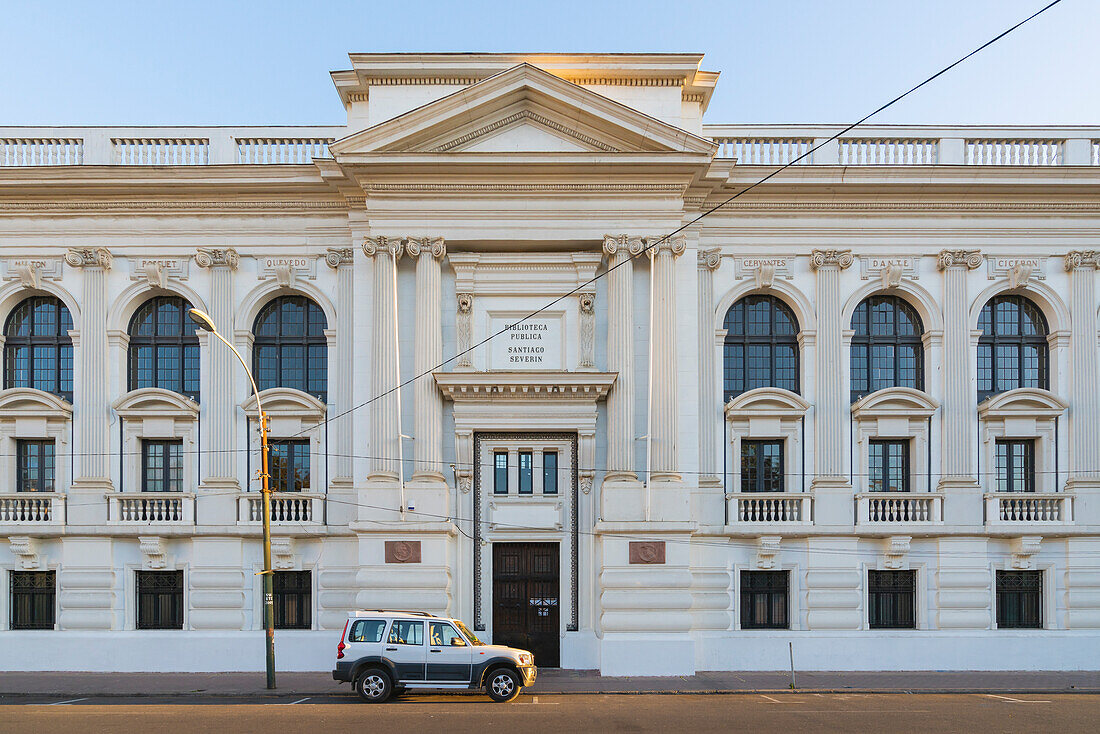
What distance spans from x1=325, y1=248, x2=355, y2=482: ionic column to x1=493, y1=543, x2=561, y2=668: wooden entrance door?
4872mm

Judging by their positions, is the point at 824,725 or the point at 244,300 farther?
the point at 244,300

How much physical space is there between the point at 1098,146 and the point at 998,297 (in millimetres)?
5141

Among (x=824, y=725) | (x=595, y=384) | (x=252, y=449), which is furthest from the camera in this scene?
(x=252, y=449)

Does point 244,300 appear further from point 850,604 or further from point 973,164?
point 973,164

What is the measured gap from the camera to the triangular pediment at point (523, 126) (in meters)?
23.8

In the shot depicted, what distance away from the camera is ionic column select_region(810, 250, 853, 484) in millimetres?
25125

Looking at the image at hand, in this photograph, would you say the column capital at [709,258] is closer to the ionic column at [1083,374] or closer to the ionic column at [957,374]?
the ionic column at [957,374]

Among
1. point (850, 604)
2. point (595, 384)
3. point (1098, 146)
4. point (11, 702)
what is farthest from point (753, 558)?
point (11, 702)

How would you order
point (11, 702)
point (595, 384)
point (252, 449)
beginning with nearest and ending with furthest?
point (11, 702) → point (595, 384) → point (252, 449)

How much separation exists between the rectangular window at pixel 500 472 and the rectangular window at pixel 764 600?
6.97 m

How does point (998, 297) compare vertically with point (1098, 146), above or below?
below

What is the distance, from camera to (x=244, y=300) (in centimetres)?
2572

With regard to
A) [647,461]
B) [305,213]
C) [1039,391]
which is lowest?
Result: [647,461]

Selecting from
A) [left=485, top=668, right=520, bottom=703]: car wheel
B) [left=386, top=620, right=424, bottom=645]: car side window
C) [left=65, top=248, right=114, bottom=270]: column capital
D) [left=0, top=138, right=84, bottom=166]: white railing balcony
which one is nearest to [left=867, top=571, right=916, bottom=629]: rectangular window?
[left=485, top=668, right=520, bottom=703]: car wheel
